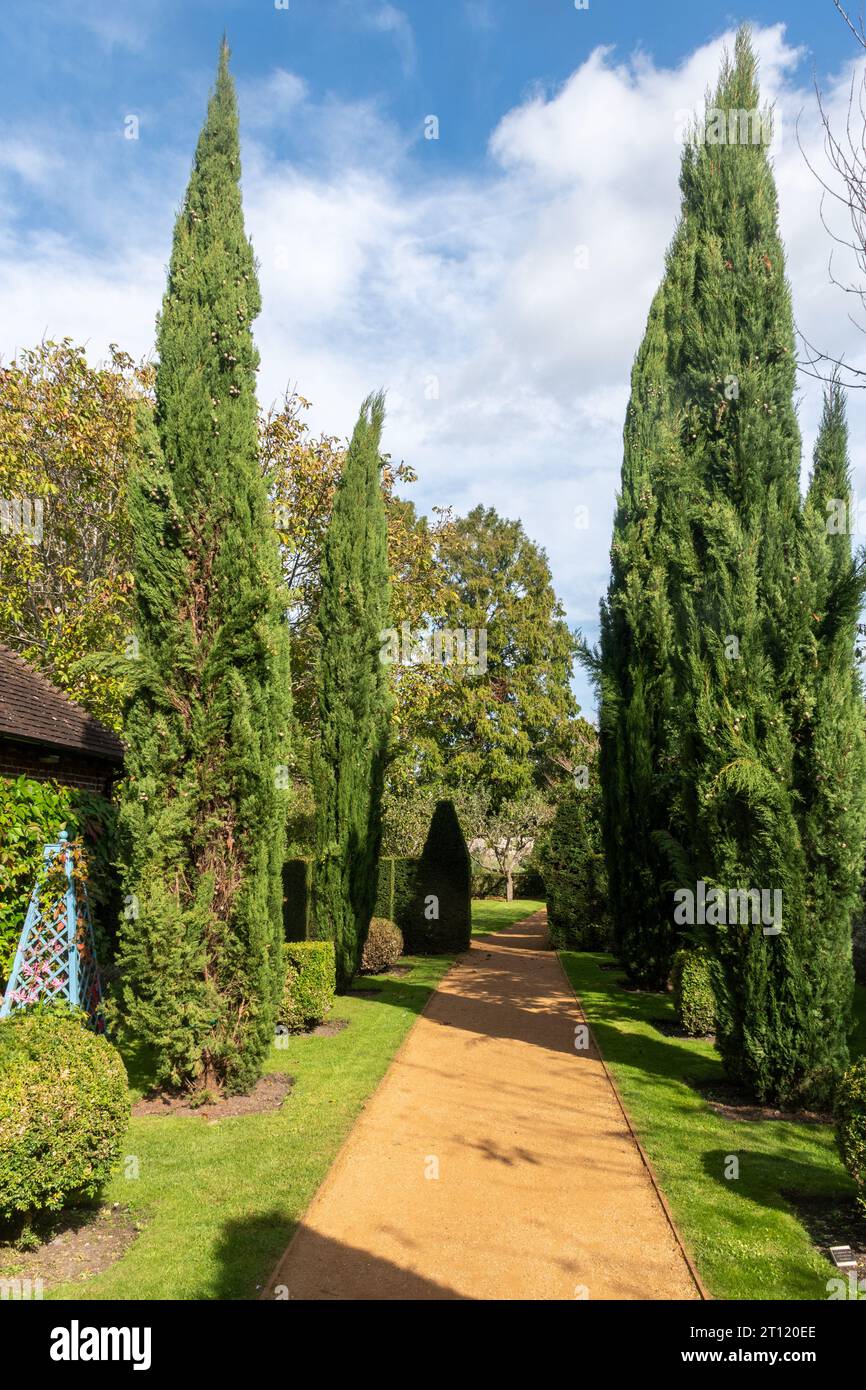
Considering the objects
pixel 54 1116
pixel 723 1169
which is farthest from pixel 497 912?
pixel 54 1116

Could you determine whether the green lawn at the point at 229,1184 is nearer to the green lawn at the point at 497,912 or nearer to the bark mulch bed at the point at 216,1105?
the bark mulch bed at the point at 216,1105

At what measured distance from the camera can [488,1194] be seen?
5.41 meters

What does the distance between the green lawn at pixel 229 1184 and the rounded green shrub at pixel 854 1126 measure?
11.2ft

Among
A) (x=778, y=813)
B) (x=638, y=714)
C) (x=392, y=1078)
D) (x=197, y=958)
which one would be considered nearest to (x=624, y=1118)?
(x=392, y=1078)

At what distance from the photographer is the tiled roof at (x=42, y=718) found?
28.7ft

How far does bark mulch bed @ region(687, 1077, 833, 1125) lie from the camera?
700cm

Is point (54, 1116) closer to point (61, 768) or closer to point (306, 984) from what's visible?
point (306, 984)

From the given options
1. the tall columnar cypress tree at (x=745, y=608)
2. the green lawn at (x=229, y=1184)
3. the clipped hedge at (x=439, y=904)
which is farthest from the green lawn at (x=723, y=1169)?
the clipped hedge at (x=439, y=904)

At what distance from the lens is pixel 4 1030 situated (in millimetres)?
5113

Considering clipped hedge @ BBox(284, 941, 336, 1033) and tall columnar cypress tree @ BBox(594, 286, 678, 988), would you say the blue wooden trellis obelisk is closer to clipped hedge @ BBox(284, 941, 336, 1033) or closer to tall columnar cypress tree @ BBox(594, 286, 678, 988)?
clipped hedge @ BBox(284, 941, 336, 1033)

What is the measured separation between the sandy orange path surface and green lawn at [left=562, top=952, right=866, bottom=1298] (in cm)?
20

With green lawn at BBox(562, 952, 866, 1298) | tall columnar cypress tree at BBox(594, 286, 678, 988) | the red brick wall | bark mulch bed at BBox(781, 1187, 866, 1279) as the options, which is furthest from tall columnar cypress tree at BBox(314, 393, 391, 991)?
bark mulch bed at BBox(781, 1187, 866, 1279)
